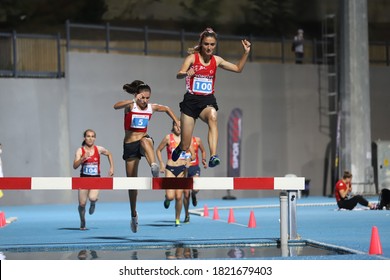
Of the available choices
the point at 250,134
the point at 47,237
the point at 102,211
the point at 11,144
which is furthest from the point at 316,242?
the point at 250,134

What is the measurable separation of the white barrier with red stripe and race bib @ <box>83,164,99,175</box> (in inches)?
187

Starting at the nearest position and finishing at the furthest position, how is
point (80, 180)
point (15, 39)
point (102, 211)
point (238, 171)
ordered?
1. point (80, 180)
2. point (102, 211)
3. point (15, 39)
4. point (238, 171)

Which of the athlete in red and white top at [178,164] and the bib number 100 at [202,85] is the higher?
the bib number 100 at [202,85]

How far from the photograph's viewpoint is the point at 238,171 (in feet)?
107

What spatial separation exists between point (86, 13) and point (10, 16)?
115 inches

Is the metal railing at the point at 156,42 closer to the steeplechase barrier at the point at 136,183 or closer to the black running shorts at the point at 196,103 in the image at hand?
the steeplechase barrier at the point at 136,183

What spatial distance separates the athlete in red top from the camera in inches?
895

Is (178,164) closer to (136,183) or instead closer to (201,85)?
(136,183)

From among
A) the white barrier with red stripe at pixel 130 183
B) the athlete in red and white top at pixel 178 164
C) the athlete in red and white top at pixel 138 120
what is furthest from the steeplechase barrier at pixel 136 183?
the athlete in red and white top at pixel 178 164

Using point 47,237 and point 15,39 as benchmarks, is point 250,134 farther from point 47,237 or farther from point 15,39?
point 47,237

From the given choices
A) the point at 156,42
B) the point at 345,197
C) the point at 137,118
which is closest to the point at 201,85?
the point at 137,118

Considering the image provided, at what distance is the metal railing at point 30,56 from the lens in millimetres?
30594

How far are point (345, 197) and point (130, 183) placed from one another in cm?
1211

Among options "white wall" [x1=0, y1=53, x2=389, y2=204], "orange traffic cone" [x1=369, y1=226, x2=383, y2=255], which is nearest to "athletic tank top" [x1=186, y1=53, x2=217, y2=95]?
"orange traffic cone" [x1=369, y1=226, x2=383, y2=255]
